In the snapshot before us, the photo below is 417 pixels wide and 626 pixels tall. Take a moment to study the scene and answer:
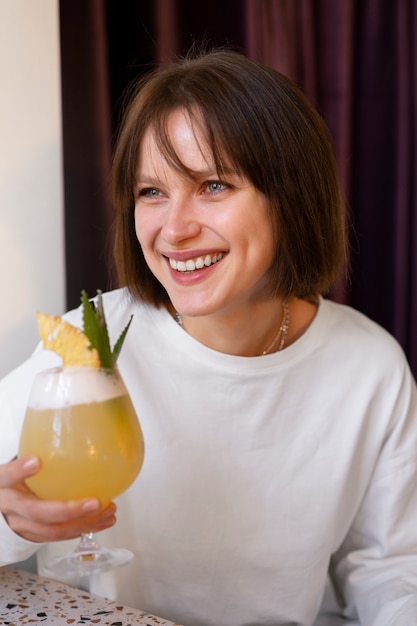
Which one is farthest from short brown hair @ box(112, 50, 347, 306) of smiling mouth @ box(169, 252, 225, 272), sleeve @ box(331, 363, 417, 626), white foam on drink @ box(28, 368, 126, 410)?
white foam on drink @ box(28, 368, 126, 410)

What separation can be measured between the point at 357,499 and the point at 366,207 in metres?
0.76

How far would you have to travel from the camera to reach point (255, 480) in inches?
56.6

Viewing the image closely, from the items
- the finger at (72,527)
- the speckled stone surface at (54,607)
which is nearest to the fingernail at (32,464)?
the finger at (72,527)

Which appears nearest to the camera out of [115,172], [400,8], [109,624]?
[109,624]

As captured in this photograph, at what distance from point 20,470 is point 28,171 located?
0.69m

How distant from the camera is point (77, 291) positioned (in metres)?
1.71

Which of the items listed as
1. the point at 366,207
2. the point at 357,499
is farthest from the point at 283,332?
the point at 366,207

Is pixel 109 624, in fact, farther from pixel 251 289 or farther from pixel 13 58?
pixel 13 58

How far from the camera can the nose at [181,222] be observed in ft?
4.13

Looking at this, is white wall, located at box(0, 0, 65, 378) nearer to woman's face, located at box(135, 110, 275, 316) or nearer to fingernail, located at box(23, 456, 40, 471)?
woman's face, located at box(135, 110, 275, 316)

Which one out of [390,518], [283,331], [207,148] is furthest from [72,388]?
[390,518]

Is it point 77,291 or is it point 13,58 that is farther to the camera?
point 77,291

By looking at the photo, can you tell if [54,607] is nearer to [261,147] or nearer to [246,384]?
[246,384]

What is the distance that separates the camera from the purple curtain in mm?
1675
